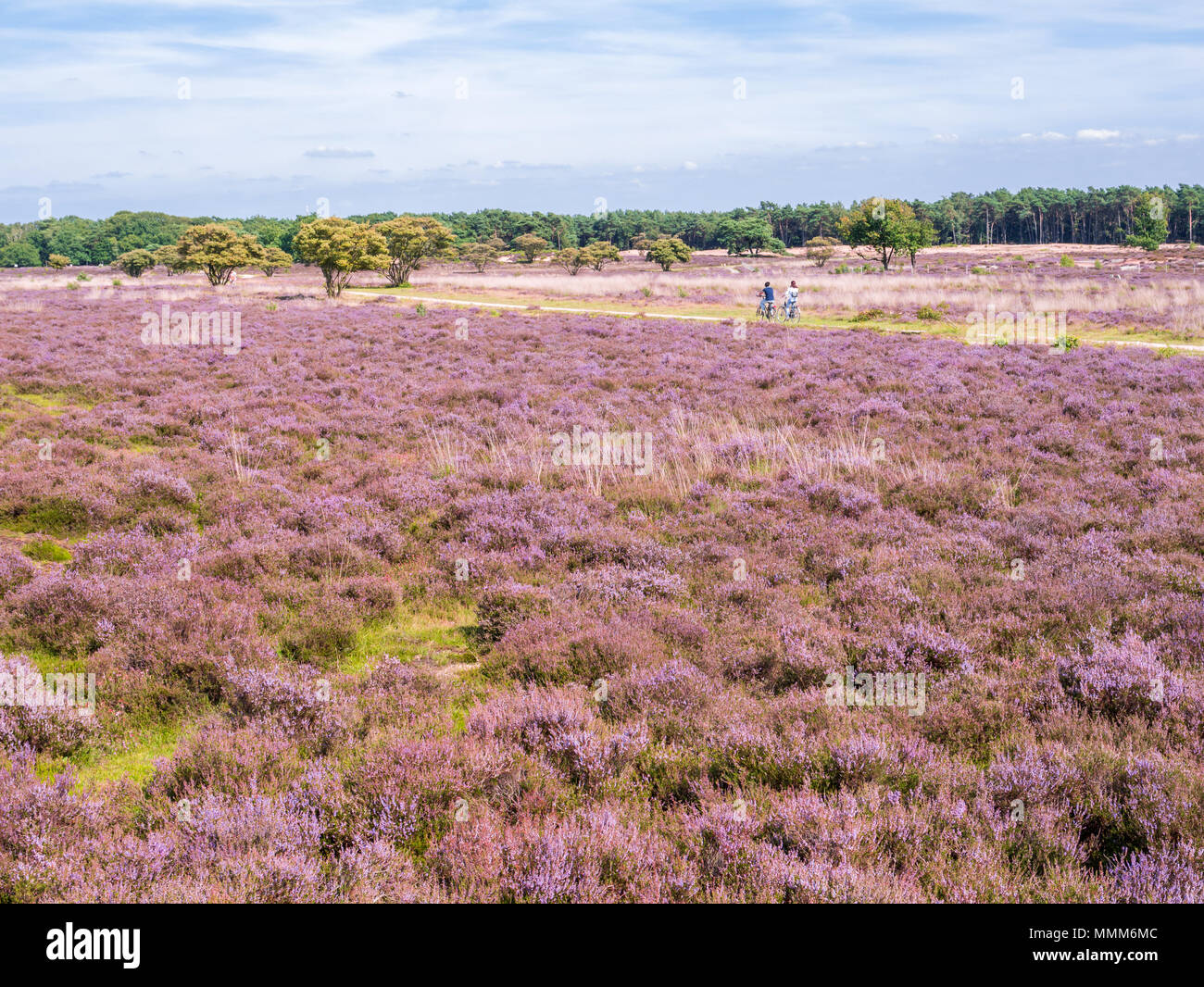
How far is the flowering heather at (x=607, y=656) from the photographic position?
3791mm

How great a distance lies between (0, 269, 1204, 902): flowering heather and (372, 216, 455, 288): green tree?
55.4 metres

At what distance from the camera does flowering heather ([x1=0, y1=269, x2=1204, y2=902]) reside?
3.79m

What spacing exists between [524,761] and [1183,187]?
18261 cm

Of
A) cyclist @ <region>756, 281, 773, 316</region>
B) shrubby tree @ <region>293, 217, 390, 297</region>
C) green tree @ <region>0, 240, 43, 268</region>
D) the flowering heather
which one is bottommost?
the flowering heather

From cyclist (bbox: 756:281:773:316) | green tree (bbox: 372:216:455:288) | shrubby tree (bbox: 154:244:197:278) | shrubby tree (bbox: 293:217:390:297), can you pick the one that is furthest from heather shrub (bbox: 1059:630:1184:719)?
shrubby tree (bbox: 154:244:197:278)

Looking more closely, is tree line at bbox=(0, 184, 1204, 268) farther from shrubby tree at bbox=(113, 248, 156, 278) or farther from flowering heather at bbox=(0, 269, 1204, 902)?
flowering heather at bbox=(0, 269, 1204, 902)

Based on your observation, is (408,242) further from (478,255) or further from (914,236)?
(914,236)

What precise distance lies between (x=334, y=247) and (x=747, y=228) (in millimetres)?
87224

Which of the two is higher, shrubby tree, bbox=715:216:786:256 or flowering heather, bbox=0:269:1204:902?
shrubby tree, bbox=715:216:786:256

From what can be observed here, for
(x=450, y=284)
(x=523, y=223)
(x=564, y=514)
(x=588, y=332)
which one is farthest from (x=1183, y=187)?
(x=564, y=514)

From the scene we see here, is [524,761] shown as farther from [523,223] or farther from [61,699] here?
[523,223]

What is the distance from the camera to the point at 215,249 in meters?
60.0

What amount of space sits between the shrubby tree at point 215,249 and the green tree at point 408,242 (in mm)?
10926

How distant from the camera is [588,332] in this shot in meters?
31.3
